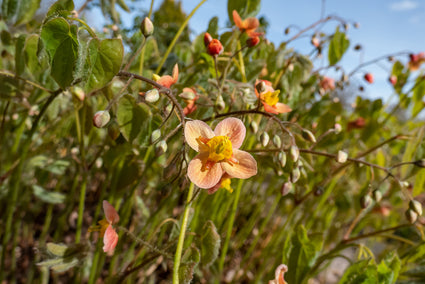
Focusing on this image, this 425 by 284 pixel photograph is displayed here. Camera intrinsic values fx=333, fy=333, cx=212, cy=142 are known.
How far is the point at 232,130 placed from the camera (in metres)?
0.47

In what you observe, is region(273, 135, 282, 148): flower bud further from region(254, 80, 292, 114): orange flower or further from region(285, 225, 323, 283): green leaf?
region(285, 225, 323, 283): green leaf

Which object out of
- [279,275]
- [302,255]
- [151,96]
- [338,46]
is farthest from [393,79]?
[151,96]

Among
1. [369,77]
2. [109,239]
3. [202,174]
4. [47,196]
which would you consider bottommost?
[47,196]

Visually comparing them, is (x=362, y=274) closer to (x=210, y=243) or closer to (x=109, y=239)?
(x=210, y=243)

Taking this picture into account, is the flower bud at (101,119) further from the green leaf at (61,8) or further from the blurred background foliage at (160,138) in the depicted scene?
the green leaf at (61,8)

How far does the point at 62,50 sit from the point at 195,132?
0.20 m

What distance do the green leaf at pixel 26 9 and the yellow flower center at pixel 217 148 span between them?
579 millimetres

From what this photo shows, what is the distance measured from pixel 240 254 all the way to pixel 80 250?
108 cm

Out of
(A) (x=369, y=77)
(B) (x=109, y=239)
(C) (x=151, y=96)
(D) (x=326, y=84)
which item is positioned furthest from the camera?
(A) (x=369, y=77)

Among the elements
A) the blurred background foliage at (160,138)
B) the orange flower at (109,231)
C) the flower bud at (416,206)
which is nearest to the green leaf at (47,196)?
the blurred background foliage at (160,138)

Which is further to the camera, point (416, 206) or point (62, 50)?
point (416, 206)

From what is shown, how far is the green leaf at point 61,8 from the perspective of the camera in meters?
0.43

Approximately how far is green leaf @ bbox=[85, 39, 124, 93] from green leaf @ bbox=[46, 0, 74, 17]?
53 mm

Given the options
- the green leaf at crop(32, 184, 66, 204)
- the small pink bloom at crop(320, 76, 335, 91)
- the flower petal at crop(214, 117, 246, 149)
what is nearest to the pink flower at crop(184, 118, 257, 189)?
the flower petal at crop(214, 117, 246, 149)
